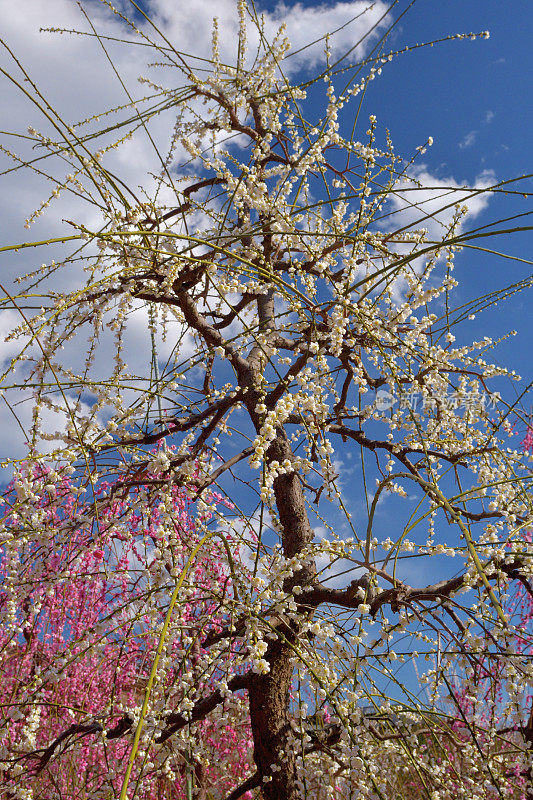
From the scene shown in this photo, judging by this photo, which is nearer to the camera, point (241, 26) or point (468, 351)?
point (468, 351)

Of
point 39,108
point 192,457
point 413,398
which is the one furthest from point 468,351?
point 39,108

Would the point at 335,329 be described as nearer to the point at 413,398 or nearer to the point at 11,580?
the point at 413,398

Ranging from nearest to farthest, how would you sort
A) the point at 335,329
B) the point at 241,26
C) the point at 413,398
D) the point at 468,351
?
the point at 335,329 < the point at 413,398 < the point at 468,351 < the point at 241,26

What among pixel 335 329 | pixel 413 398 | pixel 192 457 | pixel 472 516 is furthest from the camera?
pixel 413 398

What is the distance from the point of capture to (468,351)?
276cm

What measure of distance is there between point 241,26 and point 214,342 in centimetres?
187

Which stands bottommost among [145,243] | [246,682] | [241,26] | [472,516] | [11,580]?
[246,682]

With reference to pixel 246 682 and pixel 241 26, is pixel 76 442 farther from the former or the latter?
pixel 241 26

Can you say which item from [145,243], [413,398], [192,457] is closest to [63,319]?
[145,243]

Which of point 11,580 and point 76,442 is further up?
point 76,442

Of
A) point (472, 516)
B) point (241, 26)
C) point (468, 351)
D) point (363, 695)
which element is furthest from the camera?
point (241, 26)

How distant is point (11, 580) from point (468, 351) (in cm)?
211

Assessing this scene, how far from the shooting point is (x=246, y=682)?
2170 millimetres

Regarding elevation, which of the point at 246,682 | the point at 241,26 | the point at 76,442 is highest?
the point at 241,26
